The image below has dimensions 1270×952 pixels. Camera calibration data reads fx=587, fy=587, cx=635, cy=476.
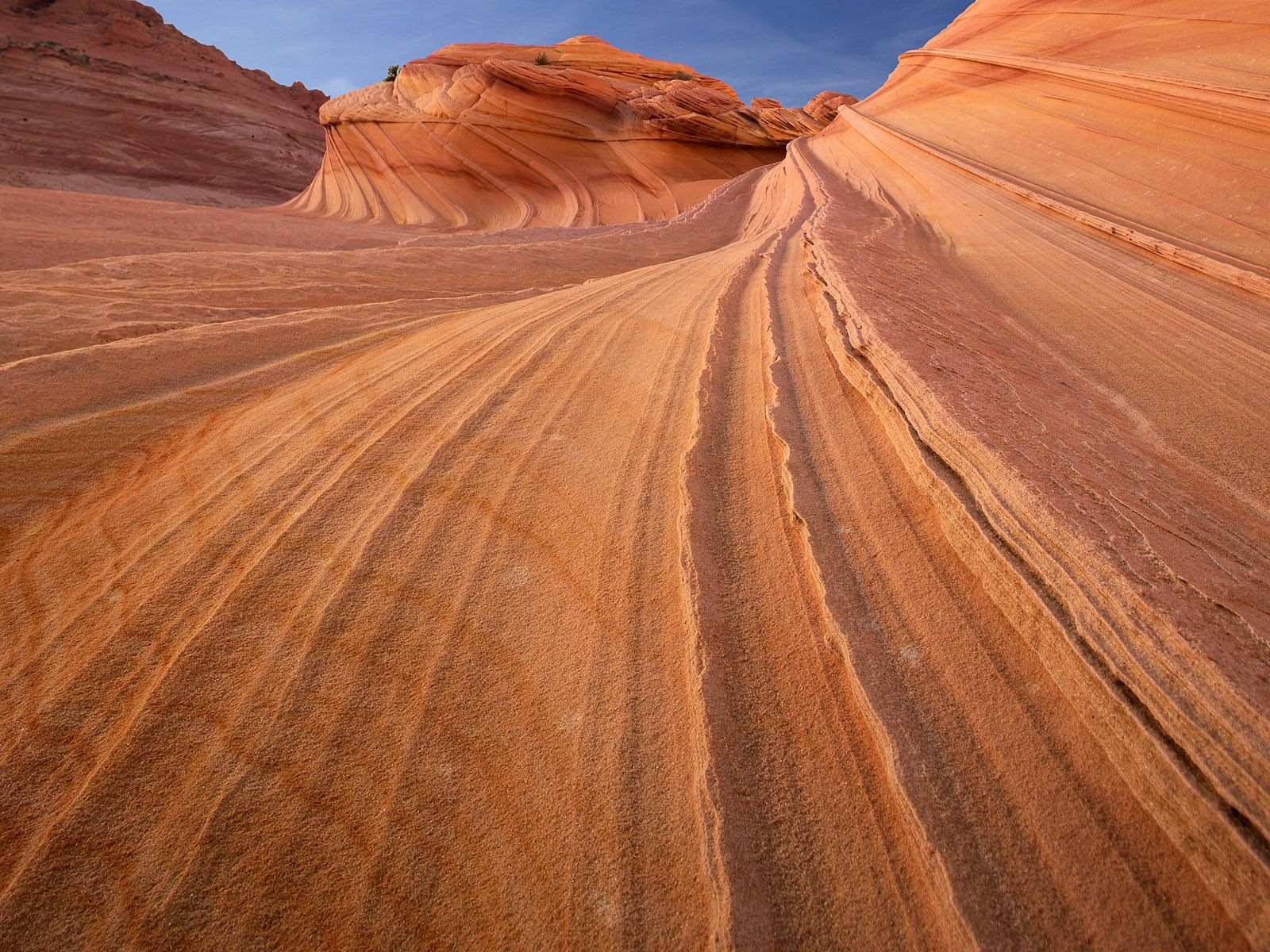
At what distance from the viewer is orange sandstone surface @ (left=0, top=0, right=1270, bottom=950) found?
1.06 m

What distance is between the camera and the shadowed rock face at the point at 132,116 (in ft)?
58.1

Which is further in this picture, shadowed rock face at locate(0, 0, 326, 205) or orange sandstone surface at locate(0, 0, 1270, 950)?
shadowed rock face at locate(0, 0, 326, 205)

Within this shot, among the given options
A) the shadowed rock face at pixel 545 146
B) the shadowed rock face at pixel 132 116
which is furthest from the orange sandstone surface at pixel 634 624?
the shadowed rock face at pixel 132 116

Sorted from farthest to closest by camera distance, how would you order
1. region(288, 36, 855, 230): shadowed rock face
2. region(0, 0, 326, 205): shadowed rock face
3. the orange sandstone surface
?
1. region(0, 0, 326, 205): shadowed rock face
2. region(288, 36, 855, 230): shadowed rock face
3. the orange sandstone surface

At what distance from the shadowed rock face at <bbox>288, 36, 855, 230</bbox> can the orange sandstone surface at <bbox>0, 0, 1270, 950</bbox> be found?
12705 mm

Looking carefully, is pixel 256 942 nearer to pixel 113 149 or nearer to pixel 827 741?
pixel 827 741

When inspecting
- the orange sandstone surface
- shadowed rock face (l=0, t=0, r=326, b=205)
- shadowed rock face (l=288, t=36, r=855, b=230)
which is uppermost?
shadowed rock face (l=0, t=0, r=326, b=205)

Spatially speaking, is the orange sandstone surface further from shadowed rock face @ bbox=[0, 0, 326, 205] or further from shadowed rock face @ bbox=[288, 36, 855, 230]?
shadowed rock face @ bbox=[0, 0, 326, 205]

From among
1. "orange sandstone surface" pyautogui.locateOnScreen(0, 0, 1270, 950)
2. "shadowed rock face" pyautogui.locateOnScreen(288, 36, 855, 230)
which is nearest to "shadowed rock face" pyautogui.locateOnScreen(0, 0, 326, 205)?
"shadowed rock face" pyautogui.locateOnScreen(288, 36, 855, 230)

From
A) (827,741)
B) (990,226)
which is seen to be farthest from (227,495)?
(990,226)

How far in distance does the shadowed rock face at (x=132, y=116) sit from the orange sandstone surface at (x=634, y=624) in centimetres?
2106

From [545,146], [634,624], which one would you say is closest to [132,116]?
[545,146]

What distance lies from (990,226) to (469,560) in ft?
20.2

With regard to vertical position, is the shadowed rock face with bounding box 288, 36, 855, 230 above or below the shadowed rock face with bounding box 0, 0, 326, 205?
below
